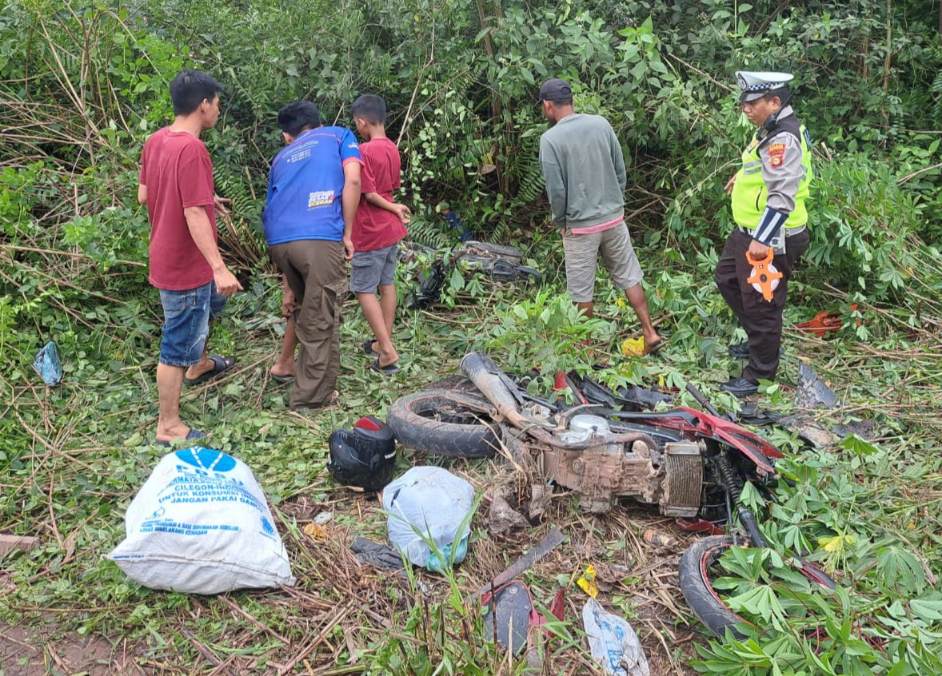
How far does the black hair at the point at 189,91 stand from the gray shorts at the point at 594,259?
252 centimetres

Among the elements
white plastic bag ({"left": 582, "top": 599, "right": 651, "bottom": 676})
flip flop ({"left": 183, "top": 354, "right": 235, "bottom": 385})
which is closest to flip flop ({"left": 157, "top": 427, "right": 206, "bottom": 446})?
flip flop ({"left": 183, "top": 354, "right": 235, "bottom": 385})

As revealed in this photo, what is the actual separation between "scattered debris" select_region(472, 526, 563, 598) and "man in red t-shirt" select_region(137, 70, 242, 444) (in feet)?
6.54

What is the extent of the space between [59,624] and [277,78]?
15.7 ft

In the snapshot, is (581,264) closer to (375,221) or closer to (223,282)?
(375,221)

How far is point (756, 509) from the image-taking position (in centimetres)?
326

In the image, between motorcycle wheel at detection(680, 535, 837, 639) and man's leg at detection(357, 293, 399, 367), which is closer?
motorcycle wheel at detection(680, 535, 837, 639)

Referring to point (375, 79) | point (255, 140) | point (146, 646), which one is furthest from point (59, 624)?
point (375, 79)

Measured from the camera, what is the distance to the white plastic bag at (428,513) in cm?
316

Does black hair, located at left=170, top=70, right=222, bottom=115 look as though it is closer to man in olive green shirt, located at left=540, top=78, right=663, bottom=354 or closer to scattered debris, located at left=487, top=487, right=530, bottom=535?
man in olive green shirt, located at left=540, top=78, right=663, bottom=354

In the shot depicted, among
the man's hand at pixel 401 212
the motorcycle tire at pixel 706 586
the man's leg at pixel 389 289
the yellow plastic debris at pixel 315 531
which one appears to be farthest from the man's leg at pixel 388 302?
the motorcycle tire at pixel 706 586

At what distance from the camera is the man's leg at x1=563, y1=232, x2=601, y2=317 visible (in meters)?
5.29

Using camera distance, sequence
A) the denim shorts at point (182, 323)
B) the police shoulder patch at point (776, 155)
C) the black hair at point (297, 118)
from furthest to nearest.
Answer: the black hair at point (297, 118) < the police shoulder patch at point (776, 155) < the denim shorts at point (182, 323)

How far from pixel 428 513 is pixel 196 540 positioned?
2.98ft

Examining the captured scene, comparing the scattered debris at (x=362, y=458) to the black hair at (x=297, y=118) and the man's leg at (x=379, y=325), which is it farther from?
the black hair at (x=297, y=118)
